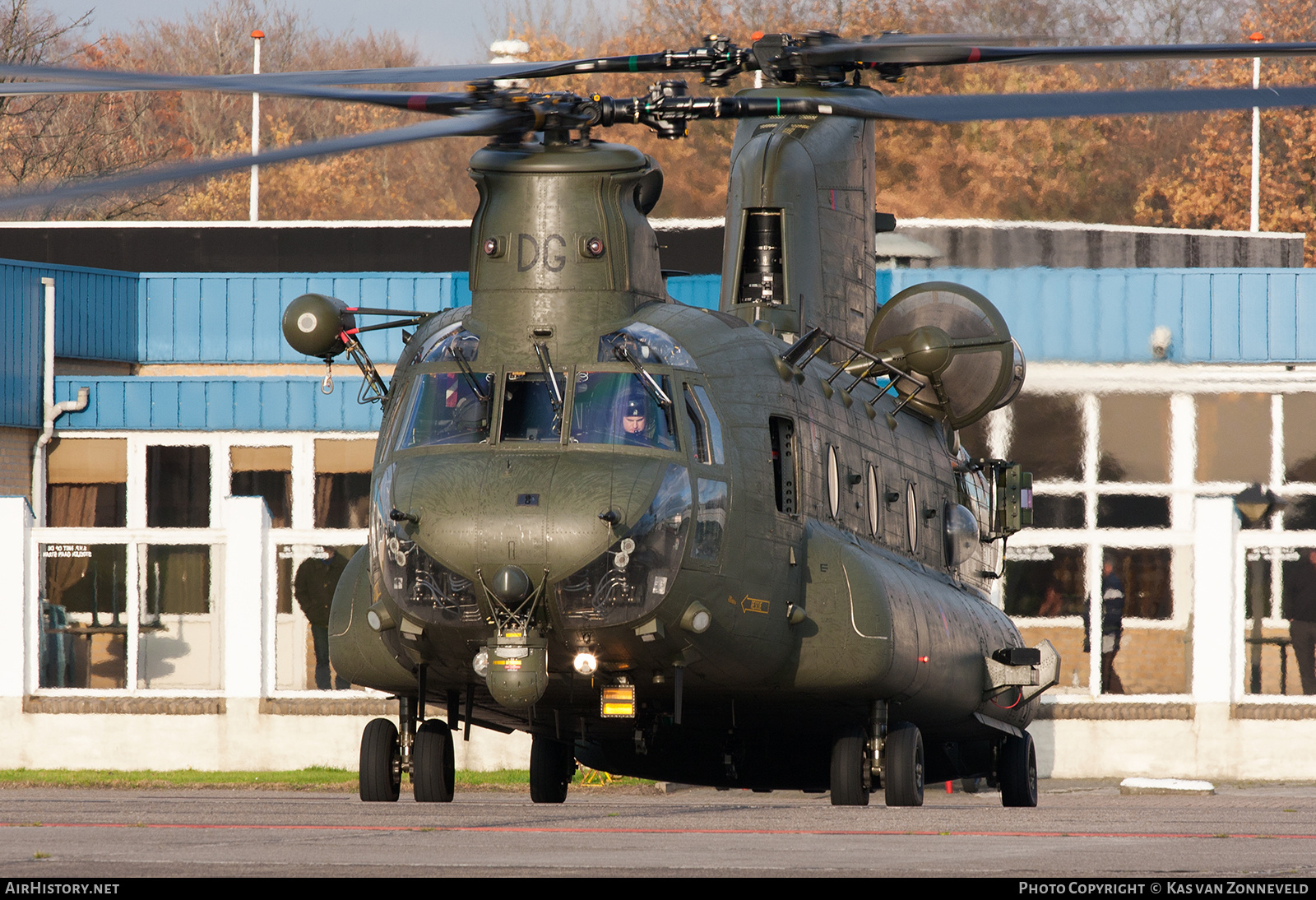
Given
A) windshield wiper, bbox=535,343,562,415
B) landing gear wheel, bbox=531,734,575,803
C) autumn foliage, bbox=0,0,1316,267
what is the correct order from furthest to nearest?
autumn foliage, bbox=0,0,1316,267 → landing gear wheel, bbox=531,734,575,803 → windshield wiper, bbox=535,343,562,415

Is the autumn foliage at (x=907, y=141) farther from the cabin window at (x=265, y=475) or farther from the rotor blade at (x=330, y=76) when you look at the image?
the rotor blade at (x=330, y=76)

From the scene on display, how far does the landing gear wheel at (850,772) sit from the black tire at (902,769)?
0.57 ft

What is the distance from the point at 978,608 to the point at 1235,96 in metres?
7.22

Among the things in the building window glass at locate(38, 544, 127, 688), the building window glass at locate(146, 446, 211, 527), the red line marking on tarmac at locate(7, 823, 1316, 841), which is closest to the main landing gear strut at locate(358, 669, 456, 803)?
the red line marking on tarmac at locate(7, 823, 1316, 841)

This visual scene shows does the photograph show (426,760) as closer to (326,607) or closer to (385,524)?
(385,524)

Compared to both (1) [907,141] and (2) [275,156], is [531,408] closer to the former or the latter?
(2) [275,156]

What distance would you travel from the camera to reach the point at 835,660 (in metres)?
13.9

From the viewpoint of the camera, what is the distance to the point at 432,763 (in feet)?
46.2

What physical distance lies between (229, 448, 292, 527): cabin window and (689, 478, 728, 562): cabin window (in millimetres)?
16334

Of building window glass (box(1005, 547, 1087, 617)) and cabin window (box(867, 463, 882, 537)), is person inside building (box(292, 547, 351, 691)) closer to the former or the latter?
building window glass (box(1005, 547, 1087, 617))

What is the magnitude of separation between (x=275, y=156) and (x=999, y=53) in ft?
19.9

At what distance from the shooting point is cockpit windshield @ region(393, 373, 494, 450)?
42.4ft

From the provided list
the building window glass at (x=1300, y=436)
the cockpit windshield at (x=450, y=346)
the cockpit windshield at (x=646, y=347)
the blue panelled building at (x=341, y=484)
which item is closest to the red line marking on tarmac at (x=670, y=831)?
the cockpit windshield at (x=646, y=347)

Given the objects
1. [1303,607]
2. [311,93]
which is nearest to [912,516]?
[311,93]
